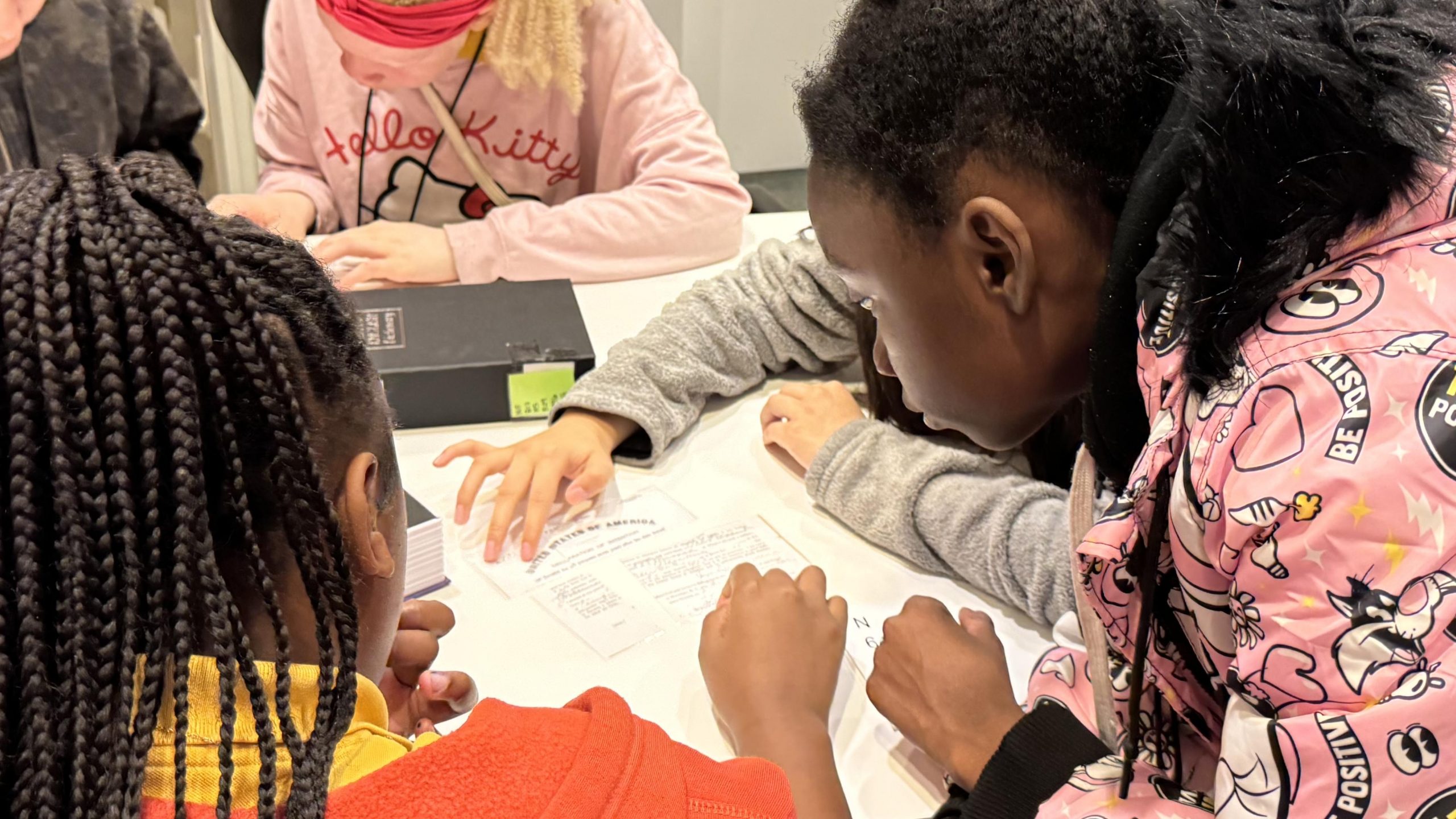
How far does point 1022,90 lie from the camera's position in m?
0.64

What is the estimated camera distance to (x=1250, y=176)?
55 centimetres

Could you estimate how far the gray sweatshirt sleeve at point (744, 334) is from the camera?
123 cm

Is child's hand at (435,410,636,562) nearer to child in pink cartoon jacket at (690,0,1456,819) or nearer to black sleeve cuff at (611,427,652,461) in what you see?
black sleeve cuff at (611,427,652,461)

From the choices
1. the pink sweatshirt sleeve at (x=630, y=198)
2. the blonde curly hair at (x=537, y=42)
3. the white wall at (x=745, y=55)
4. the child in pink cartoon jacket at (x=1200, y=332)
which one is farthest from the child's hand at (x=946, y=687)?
the white wall at (x=745, y=55)

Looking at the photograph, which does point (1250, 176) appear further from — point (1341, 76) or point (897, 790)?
point (897, 790)

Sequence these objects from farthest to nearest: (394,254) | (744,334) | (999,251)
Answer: (394,254)
(744,334)
(999,251)

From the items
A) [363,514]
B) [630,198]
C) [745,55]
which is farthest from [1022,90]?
[745,55]

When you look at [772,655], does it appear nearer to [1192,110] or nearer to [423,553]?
[423,553]

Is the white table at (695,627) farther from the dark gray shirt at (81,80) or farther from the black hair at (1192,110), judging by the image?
the dark gray shirt at (81,80)

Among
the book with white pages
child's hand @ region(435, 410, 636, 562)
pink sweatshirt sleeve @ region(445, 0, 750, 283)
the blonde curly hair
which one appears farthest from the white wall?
the book with white pages

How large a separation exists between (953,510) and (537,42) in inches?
34.0

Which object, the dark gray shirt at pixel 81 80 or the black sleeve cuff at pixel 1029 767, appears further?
the dark gray shirt at pixel 81 80

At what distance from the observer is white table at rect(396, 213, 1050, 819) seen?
2.80ft

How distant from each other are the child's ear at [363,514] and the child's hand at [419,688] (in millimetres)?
261
